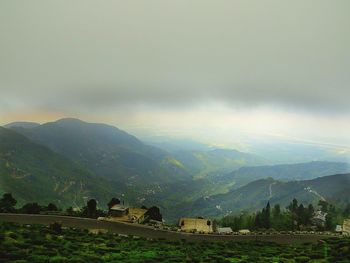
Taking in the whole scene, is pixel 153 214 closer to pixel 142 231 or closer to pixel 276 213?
pixel 142 231

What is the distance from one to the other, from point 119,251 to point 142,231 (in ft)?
32.2

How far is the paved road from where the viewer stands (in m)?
33.8

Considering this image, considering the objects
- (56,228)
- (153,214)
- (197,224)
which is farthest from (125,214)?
(56,228)

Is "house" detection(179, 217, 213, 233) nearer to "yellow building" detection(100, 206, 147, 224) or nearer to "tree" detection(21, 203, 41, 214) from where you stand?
"yellow building" detection(100, 206, 147, 224)

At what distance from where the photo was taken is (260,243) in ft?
108

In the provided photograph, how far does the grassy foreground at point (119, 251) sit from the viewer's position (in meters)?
20.4

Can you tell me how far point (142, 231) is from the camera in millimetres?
34219

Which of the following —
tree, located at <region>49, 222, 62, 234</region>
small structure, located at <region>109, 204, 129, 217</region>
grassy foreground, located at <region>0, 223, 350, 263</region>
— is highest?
small structure, located at <region>109, 204, 129, 217</region>

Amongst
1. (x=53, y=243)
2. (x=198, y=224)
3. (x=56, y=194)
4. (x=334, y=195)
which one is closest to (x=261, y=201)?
(x=334, y=195)

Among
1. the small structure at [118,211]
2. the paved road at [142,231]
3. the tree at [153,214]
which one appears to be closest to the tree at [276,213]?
the tree at [153,214]

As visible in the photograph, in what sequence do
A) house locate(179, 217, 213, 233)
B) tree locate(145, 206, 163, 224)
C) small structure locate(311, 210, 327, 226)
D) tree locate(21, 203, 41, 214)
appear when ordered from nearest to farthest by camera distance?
1. tree locate(21, 203, 41, 214)
2. house locate(179, 217, 213, 233)
3. tree locate(145, 206, 163, 224)
4. small structure locate(311, 210, 327, 226)

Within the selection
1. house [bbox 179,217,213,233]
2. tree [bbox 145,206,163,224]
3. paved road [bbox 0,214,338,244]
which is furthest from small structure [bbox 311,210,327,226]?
paved road [bbox 0,214,338,244]

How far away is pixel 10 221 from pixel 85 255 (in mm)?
15550

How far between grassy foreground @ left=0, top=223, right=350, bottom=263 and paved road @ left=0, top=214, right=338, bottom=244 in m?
2.22
